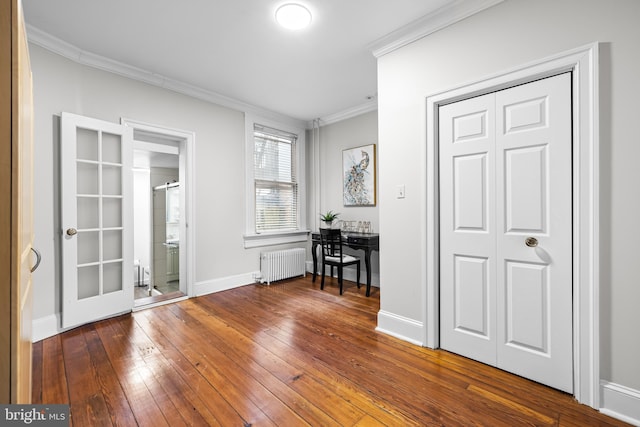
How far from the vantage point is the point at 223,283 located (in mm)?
3879

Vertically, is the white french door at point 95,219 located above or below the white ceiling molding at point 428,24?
below

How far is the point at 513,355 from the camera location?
1912 mm

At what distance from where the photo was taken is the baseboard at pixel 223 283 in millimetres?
3637

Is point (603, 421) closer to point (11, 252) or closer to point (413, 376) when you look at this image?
point (413, 376)

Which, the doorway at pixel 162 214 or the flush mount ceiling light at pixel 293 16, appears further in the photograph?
→ the doorway at pixel 162 214

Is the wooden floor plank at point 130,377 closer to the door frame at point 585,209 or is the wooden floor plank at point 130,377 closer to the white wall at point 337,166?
the door frame at point 585,209

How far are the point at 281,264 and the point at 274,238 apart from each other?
0.44 metres

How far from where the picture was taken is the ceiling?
7.08ft

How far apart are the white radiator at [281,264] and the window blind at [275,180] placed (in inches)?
17.1

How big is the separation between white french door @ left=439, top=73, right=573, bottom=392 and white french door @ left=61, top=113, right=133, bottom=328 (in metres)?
3.10

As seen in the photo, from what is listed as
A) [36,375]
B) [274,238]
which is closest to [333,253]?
[274,238]

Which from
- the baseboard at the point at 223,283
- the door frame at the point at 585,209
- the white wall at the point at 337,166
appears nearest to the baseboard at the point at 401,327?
the door frame at the point at 585,209

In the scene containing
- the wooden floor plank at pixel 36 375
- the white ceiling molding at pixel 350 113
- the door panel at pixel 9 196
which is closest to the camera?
the door panel at pixel 9 196

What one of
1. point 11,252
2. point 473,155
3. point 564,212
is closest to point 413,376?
point 564,212
